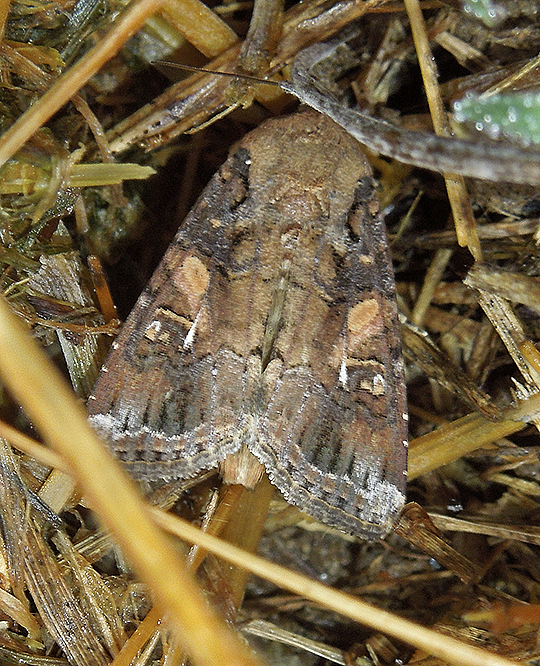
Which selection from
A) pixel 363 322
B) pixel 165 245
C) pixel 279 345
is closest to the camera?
pixel 279 345

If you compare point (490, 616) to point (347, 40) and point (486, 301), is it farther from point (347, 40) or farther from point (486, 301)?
point (347, 40)

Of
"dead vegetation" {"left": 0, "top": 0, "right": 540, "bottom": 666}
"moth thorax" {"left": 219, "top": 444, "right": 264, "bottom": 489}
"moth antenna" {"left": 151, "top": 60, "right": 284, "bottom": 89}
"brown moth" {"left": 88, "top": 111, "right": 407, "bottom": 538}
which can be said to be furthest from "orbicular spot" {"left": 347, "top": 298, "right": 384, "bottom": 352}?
"moth antenna" {"left": 151, "top": 60, "right": 284, "bottom": 89}

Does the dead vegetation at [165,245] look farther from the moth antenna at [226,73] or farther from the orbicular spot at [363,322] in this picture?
the orbicular spot at [363,322]

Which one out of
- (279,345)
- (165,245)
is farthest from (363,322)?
(165,245)

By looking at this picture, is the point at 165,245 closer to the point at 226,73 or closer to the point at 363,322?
the point at 226,73

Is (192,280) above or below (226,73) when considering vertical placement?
below

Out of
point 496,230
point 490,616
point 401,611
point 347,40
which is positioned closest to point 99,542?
point 401,611

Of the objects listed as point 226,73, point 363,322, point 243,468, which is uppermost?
point 226,73
